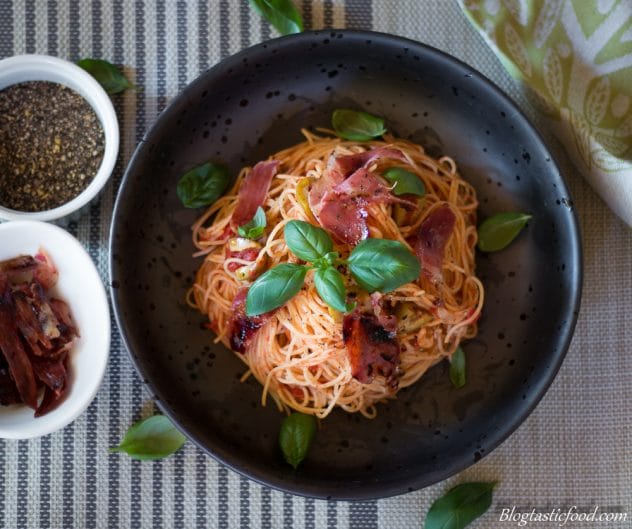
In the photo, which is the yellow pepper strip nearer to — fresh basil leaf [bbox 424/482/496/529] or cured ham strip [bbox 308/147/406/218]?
cured ham strip [bbox 308/147/406/218]

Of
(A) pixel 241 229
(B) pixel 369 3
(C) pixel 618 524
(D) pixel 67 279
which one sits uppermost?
(B) pixel 369 3

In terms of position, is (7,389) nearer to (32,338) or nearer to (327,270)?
(32,338)

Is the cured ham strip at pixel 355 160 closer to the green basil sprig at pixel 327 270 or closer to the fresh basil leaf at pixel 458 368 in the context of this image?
the green basil sprig at pixel 327 270

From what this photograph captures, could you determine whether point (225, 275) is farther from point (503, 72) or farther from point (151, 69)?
point (503, 72)

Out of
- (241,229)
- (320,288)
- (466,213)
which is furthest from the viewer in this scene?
(466,213)

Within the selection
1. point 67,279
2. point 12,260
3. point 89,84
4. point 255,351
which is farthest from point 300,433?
point 89,84

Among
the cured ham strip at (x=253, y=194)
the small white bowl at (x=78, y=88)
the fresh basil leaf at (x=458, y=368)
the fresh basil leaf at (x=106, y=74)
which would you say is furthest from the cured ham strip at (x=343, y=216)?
the fresh basil leaf at (x=106, y=74)
